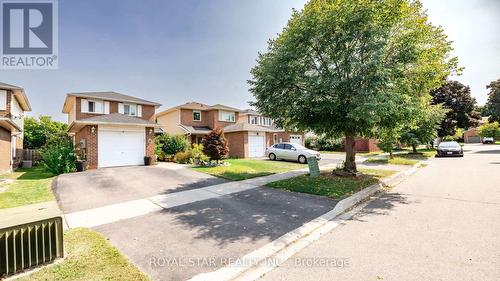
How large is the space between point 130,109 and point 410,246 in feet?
72.3

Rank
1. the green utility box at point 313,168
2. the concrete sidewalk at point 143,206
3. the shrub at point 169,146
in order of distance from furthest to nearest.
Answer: the shrub at point 169,146, the green utility box at point 313,168, the concrete sidewalk at point 143,206

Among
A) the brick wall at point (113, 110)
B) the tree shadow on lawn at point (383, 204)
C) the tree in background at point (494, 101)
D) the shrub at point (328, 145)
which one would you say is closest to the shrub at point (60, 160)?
the brick wall at point (113, 110)

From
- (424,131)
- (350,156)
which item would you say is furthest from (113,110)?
(424,131)

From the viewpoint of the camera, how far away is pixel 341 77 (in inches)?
385

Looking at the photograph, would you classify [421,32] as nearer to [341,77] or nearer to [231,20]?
[341,77]

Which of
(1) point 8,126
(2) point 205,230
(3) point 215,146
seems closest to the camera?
(2) point 205,230

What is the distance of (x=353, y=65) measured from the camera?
30.2 ft

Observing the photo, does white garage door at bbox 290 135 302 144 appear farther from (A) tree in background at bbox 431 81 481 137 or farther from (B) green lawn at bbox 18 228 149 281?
(B) green lawn at bbox 18 228 149 281

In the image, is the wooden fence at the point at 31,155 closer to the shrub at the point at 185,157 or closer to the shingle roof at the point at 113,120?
the shingle roof at the point at 113,120

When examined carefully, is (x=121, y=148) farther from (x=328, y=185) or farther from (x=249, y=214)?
(x=328, y=185)

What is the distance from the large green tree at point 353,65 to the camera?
9.22 meters

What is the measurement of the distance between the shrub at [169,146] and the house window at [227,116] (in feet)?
25.3

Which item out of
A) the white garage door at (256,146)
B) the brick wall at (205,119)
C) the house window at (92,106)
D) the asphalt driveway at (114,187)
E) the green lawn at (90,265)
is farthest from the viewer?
the brick wall at (205,119)

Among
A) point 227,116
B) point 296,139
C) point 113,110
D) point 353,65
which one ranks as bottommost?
point 296,139
